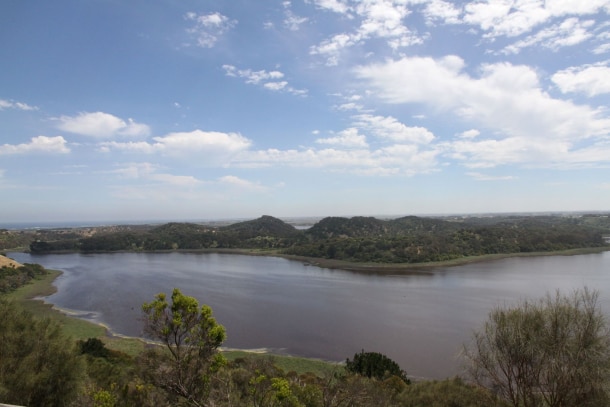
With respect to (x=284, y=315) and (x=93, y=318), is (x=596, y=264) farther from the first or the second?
(x=93, y=318)

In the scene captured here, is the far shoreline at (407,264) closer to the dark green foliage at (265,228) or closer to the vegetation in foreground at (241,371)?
the dark green foliage at (265,228)

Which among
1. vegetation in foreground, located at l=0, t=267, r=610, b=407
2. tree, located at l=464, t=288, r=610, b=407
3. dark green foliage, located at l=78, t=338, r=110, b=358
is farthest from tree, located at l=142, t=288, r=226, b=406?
dark green foliage, located at l=78, t=338, r=110, b=358

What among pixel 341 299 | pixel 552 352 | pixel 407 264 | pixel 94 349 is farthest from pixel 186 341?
pixel 407 264

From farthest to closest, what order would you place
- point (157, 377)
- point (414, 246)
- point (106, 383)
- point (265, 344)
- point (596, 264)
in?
point (414, 246)
point (596, 264)
point (265, 344)
point (106, 383)
point (157, 377)

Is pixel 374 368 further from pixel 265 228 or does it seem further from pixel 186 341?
pixel 265 228

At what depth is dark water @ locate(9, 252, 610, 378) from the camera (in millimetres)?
22564

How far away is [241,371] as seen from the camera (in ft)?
36.9

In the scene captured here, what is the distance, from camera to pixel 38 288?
42.2m

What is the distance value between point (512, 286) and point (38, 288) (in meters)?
50.0

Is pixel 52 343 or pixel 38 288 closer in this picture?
pixel 52 343

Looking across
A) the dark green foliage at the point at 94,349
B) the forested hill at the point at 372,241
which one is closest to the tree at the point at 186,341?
the dark green foliage at the point at 94,349

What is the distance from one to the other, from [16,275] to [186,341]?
48992mm

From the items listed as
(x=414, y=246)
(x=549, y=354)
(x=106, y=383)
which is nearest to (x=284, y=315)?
A: (x=106, y=383)

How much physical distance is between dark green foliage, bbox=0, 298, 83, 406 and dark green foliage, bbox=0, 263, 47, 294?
117ft
